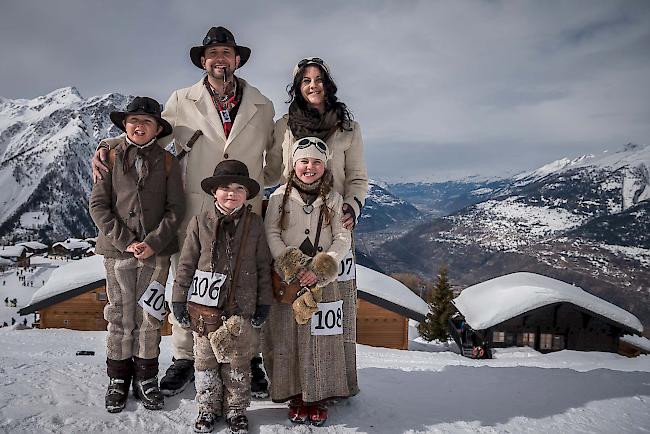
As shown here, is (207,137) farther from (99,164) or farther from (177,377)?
(177,377)

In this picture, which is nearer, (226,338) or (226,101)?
(226,338)

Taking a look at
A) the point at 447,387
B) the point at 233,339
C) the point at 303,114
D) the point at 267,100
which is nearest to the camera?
the point at 233,339

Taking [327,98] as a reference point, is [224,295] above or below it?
below

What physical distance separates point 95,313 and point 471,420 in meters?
18.6

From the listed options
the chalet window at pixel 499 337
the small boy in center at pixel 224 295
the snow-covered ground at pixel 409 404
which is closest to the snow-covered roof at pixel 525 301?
the chalet window at pixel 499 337

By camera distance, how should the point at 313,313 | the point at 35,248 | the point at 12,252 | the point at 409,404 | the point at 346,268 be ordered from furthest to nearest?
the point at 35,248
the point at 12,252
the point at 409,404
the point at 346,268
the point at 313,313

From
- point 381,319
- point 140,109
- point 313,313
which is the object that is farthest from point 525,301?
point 140,109

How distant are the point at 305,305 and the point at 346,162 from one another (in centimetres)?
149

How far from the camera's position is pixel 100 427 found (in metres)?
3.20

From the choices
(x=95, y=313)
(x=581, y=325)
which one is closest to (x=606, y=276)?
(x=581, y=325)

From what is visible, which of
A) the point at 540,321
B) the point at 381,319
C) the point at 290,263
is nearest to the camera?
the point at 290,263

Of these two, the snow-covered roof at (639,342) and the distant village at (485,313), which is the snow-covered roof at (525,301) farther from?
the snow-covered roof at (639,342)

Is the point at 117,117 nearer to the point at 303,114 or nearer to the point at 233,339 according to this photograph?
the point at 303,114

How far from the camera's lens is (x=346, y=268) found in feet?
12.2
